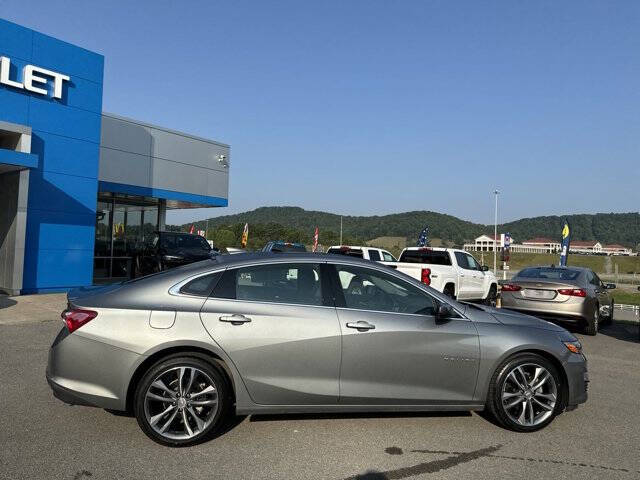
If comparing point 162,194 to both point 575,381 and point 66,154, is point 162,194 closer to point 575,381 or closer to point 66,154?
point 66,154

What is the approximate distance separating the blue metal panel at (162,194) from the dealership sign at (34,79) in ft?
13.4

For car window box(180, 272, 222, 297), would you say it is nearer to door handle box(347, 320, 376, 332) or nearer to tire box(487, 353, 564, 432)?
door handle box(347, 320, 376, 332)

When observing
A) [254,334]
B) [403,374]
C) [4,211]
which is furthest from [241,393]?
[4,211]

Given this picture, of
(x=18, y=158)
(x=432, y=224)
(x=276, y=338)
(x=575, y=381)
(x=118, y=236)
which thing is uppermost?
(x=432, y=224)

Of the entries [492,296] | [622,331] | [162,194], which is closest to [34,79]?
[162,194]

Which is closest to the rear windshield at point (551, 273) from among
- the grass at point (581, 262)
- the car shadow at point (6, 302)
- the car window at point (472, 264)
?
the car window at point (472, 264)

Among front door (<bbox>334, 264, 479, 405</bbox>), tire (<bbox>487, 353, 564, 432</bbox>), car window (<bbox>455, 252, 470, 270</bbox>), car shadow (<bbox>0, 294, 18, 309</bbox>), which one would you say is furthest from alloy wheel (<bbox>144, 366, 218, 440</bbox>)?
car window (<bbox>455, 252, 470, 270</bbox>)

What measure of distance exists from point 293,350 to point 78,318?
1.74 metres

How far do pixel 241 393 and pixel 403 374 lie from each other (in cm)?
136

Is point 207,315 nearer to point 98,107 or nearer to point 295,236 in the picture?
point 98,107

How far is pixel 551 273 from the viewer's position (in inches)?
453

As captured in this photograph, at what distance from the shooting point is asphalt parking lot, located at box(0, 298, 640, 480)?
3725 millimetres

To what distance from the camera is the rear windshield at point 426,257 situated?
14783mm

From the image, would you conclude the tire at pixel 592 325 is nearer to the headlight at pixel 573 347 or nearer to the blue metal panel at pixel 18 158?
the headlight at pixel 573 347
